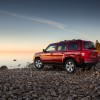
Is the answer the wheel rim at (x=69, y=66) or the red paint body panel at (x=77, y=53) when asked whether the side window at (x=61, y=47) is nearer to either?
the red paint body panel at (x=77, y=53)

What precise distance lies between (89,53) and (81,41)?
0.97 metres

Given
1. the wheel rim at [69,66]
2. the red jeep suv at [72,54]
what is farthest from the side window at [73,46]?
the wheel rim at [69,66]

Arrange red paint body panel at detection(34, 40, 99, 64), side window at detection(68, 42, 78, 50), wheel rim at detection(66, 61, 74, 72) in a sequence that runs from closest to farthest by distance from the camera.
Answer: red paint body panel at detection(34, 40, 99, 64) → side window at detection(68, 42, 78, 50) → wheel rim at detection(66, 61, 74, 72)

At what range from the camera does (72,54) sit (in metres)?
18.7

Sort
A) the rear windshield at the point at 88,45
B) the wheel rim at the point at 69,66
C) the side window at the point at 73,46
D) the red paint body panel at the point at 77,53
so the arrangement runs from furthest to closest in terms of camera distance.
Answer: the wheel rim at the point at 69,66 → the side window at the point at 73,46 → the rear windshield at the point at 88,45 → the red paint body panel at the point at 77,53

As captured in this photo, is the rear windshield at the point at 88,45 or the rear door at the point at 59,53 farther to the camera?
the rear door at the point at 59,53

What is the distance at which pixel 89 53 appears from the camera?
722 inches

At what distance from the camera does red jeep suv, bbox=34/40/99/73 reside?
718 inches

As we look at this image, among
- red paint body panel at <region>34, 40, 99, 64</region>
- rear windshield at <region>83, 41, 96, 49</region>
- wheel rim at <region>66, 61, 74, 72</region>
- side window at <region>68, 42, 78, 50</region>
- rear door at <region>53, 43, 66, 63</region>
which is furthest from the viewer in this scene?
rear door at <region>53, 43, 66, 63</region>

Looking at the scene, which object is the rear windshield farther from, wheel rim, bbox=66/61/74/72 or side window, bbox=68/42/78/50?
wheel rim, bbox=66/61/74/72

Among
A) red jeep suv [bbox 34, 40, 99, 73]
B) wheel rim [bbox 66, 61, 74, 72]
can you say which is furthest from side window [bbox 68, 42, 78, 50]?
wheel rim [bbox 66, 61, 74, 72]

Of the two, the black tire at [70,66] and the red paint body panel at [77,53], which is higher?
the red paint body panel at [77,53]

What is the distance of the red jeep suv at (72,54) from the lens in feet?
59.8

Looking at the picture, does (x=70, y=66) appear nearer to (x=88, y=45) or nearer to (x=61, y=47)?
(x=61, y=47)
